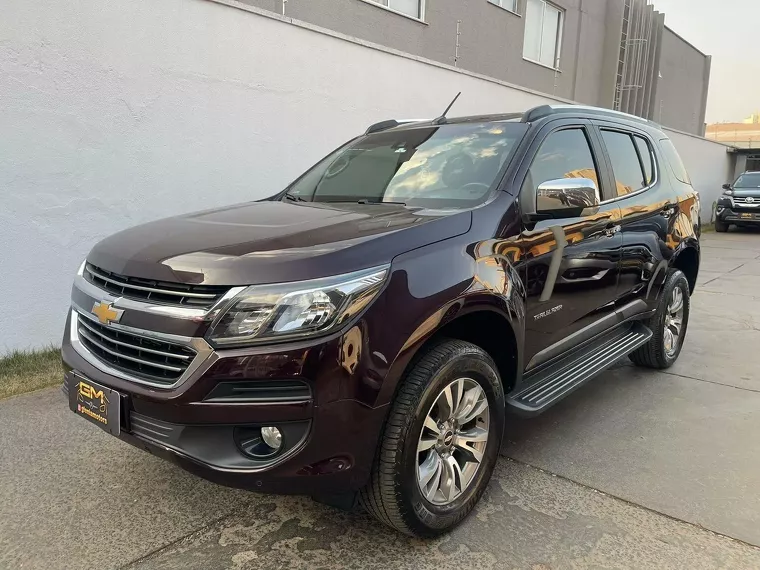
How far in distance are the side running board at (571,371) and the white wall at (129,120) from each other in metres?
3.57

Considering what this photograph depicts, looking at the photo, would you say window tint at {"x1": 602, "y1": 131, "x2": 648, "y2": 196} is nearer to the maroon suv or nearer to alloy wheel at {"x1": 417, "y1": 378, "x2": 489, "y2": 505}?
the maroon suv

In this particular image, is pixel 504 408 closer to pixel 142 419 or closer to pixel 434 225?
pixel 434 225

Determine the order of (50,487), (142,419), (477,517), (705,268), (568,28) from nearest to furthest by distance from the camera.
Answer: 1. (142,419)
2. (477,517)
3. (50,487)
4. (705,268)
5. (568,28)

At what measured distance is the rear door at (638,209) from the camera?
3818mm

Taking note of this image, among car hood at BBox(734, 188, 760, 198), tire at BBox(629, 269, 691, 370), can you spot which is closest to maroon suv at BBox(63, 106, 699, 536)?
tire at BBox(629, 269, 691, 370)

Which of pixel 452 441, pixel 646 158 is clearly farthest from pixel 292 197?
pixel 646 158

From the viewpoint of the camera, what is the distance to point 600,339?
12.8 feet

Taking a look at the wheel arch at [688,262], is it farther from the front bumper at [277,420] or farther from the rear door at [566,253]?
the front bumper at [277,420]

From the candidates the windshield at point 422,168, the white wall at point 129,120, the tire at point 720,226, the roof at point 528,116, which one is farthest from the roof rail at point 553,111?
the tire at point 720,226

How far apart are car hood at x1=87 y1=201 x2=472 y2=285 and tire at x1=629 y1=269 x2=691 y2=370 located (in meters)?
2.62

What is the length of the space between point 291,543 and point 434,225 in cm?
147

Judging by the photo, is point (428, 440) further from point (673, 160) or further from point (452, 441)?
point (673, 160)

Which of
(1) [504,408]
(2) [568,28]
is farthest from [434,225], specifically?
(2) [568,28]

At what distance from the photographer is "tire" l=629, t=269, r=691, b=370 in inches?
176
